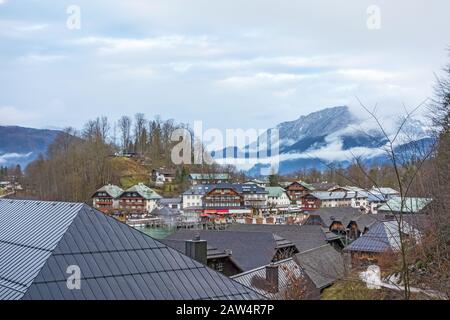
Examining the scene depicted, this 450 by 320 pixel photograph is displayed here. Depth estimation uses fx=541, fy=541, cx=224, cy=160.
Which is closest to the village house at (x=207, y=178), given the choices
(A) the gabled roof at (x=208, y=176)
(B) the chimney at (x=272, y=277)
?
(A) the gabled roof at (x=208, y=176)

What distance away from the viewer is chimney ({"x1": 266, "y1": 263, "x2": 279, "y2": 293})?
21.1 m

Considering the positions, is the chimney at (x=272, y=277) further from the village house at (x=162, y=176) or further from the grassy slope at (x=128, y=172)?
the village house at (x=162, y=176)

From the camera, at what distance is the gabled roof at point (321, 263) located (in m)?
24.3

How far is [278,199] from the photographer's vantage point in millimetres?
87875

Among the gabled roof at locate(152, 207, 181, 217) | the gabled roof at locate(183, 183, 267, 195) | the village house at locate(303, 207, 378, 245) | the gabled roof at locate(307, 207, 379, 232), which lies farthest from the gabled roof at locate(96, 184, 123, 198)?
the gabled roof at locate(307, 207, 379, 232)

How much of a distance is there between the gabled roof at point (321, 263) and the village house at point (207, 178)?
6047 centimetres

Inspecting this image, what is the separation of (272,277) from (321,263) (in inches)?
254

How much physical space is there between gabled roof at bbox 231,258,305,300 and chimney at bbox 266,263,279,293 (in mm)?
167

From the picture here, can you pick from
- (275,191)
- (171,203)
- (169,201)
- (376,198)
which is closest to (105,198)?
(169,201)

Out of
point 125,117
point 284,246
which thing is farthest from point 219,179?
point 284,246

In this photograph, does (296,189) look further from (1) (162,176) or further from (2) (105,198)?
(2) (105,198)

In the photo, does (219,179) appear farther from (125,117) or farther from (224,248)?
(224,248)
